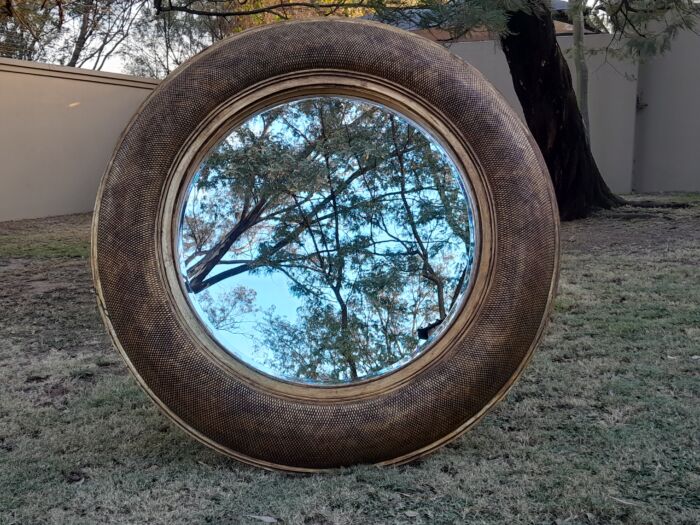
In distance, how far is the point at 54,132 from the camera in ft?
30.3

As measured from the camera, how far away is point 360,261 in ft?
7.21

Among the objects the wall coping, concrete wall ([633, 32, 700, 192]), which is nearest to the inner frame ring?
the wall coping

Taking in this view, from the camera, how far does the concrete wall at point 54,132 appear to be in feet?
28.2

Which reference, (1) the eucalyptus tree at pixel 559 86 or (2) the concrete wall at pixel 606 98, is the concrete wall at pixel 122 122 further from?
(1) the eucalyptus tree at pixel 559 86

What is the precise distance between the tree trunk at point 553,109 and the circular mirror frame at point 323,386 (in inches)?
201

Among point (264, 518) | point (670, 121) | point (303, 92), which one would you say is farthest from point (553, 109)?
point (264, 518)

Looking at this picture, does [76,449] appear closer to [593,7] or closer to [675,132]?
[593,7]

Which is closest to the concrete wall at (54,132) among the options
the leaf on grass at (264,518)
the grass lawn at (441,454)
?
the grass lawn at (441,454)

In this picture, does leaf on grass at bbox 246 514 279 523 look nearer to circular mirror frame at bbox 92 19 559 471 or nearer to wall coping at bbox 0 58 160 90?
circular mirror frame at bbox 92 19 559 471

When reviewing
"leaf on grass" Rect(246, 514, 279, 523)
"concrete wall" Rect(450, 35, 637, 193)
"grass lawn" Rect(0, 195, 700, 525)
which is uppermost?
"concrete wall" Rect(450, 35, 637, 193)

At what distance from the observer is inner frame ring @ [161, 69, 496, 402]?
81.7 inches

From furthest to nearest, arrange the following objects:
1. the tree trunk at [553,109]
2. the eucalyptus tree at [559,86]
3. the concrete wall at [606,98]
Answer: the concrete wall at [606,98] < the tree trunk at [553,109] < the eucalyptus tree at [559,86]

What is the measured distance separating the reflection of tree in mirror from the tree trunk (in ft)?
16.7

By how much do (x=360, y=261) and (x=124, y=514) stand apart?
926mm
